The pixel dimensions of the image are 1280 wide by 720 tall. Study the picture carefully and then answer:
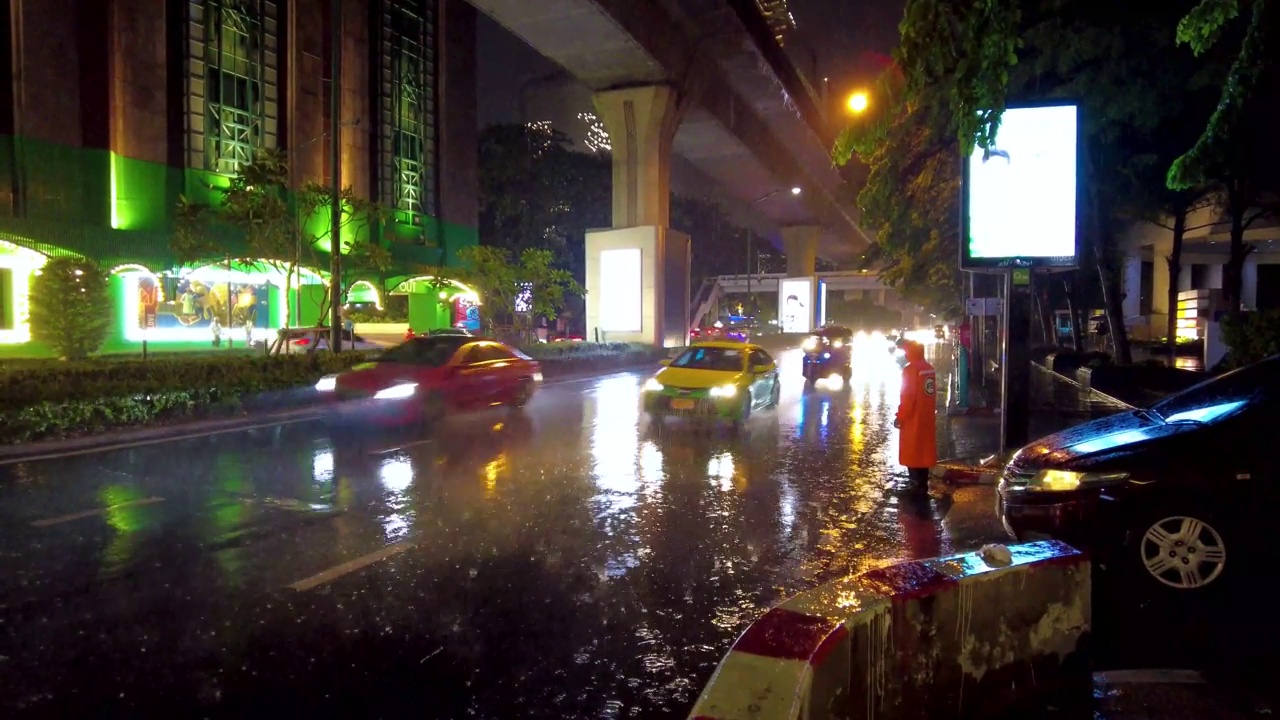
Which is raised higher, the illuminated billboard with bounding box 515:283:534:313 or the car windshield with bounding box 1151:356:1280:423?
the illuminated billboard with bounding box 515:283:534:313

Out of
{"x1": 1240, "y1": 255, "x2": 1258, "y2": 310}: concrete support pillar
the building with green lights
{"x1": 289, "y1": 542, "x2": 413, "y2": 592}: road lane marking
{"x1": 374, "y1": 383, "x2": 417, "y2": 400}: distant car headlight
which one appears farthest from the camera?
{"x1": 1240, "y1": 255, "x2": 1258, "y2": 310}: concrete support pillar

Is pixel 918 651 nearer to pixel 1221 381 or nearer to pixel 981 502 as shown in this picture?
pixel 1221 381

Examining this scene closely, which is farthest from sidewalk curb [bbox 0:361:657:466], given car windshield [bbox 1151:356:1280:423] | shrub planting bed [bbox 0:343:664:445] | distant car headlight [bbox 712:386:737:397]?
car windshield [bbox 1151:356:1280:423]

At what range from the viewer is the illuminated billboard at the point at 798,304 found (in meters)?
61.8

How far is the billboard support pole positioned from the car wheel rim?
5708mm

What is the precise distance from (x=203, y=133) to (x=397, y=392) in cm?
1974

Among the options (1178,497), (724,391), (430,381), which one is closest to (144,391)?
(430,381)

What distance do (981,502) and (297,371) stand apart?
12.9 meters

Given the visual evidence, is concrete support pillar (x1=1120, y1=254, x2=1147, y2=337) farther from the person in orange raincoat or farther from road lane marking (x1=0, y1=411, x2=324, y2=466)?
road lane marking (x1=0, y1=411, x2=324, y2=466)

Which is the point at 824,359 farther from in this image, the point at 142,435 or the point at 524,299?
the point at 142,435

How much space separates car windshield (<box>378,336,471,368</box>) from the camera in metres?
14.6

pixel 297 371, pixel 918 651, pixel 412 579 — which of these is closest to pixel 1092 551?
pixel 918 651

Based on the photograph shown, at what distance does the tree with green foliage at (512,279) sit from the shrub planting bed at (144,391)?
1180 centimetres

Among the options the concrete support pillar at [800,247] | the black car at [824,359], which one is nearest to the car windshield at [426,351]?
the black car at [824,359]
